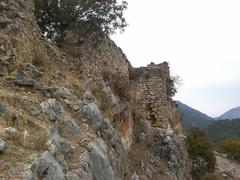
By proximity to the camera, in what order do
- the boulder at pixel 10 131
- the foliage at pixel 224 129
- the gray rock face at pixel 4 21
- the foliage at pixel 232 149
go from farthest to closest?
1. the foliage at pixel 224 129
2. the foliage at pixel 232 149
3. the gray rock face at pixel 4 21
4. the boulder at pixel 10 131

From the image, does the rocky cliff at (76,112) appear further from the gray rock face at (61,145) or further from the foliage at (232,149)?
the foliage at (232,149)

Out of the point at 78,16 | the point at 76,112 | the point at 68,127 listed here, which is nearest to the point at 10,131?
the point at 68,127

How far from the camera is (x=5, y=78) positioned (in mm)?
9562

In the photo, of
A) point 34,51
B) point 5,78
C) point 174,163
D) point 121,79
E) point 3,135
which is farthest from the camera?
point 174,163

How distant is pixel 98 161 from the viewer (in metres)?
8.91

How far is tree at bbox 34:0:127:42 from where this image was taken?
1465cm

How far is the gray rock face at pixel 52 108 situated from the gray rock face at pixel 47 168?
187 centimetres

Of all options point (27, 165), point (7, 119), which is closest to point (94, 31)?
point (7, 119)

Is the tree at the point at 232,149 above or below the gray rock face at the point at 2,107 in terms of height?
below

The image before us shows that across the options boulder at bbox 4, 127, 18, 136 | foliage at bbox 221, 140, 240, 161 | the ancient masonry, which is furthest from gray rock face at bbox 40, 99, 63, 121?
foliage at bbox 221, 140, 240, 161

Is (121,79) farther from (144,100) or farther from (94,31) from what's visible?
(144,100)

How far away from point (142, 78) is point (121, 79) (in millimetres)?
4281

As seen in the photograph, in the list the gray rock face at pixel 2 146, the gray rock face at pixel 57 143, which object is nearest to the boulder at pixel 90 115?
the gray rock face at pixel 57 143

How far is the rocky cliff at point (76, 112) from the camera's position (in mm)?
7582
